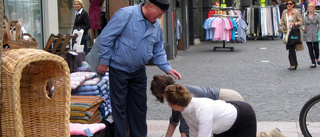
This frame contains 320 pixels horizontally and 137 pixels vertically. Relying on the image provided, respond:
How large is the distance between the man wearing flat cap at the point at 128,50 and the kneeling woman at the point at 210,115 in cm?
93

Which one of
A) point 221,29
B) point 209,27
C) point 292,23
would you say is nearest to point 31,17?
point 292,23

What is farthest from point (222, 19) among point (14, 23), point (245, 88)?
point (14, 23)

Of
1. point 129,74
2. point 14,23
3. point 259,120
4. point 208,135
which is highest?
point 14,23

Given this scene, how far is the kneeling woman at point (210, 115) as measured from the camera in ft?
12.5

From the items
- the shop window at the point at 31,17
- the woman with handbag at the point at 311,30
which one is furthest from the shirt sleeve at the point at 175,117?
the woman with handbag at the point at 311,30

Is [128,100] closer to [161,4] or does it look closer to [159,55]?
[159,55]

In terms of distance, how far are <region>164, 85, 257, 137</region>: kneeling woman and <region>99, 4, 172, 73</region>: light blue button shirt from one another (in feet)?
3.41

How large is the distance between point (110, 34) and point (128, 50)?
0.77 ft

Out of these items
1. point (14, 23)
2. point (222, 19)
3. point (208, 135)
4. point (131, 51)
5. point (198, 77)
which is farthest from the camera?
point (222, 19)

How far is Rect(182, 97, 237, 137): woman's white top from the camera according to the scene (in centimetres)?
379

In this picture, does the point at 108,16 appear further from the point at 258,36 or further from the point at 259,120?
the point at 258,36

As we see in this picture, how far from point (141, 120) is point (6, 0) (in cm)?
342

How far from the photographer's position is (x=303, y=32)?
12031 millimetres

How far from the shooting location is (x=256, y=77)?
10539mm
